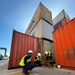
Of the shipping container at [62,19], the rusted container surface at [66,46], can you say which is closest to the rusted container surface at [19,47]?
the rusted container surface at [66,46]

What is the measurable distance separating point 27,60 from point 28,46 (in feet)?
9.49

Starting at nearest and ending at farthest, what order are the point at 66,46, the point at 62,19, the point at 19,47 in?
the point at 66,46 < the point at 19,47 < the point at 62,19

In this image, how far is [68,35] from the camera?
16.1 feet

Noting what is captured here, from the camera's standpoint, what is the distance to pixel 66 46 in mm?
4945

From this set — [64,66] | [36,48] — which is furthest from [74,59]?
[36,48]

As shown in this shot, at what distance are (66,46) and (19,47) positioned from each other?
355 cm

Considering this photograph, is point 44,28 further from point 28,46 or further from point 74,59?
point 74,59

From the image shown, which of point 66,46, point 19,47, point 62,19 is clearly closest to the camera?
point 66,46

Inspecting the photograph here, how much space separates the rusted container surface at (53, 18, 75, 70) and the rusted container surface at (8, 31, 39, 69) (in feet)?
7.64

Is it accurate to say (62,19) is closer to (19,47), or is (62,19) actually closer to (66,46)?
(66,46)

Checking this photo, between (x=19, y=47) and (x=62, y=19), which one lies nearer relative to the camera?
(x=19, y=47)

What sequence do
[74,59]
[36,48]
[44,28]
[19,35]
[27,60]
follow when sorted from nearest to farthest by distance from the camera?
[27,60], [74,59], [19,35], [36,48], [44,28]

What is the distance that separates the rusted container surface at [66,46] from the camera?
4532 mm

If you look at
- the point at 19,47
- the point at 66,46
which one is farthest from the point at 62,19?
the point at 19,47
